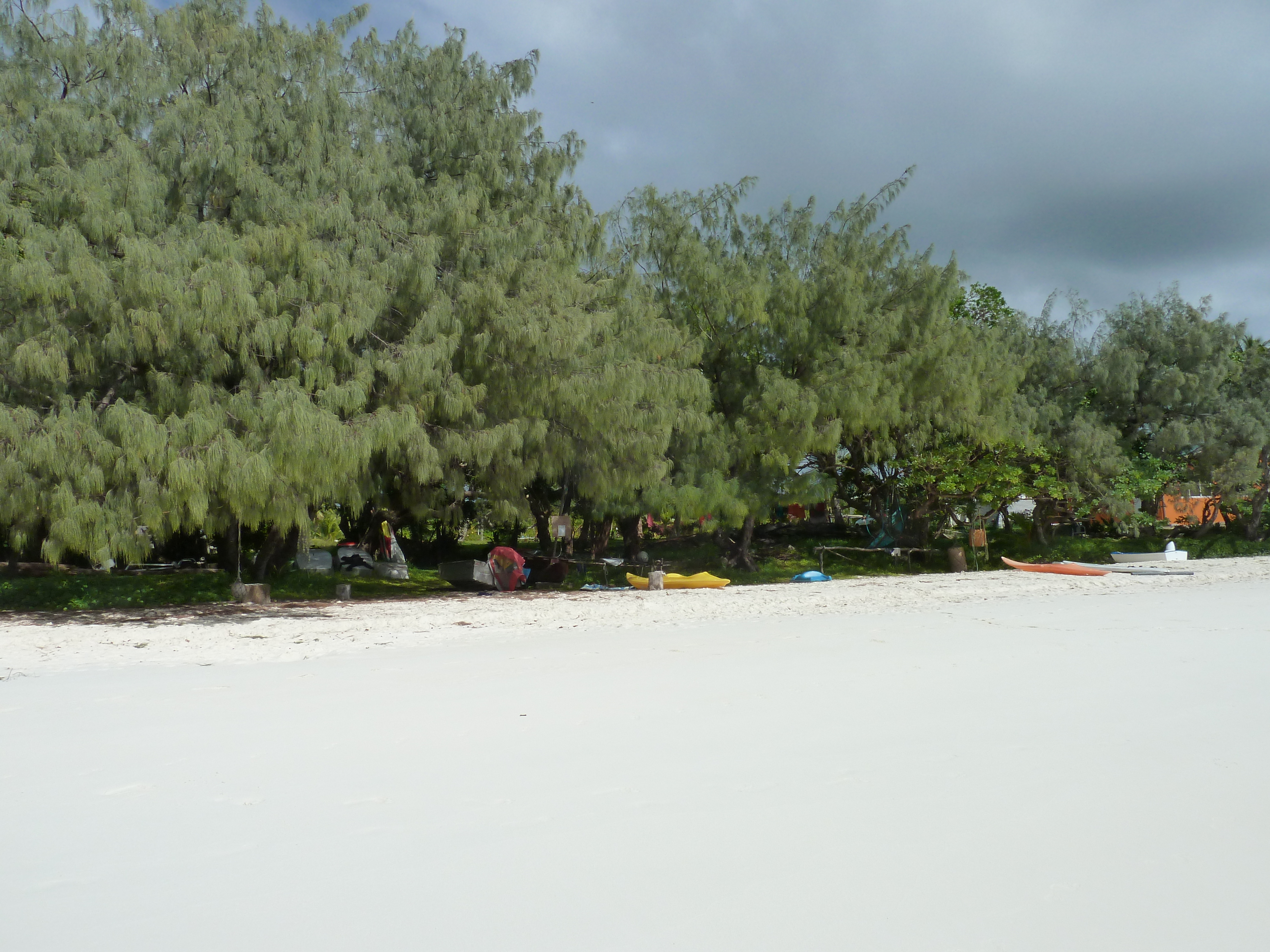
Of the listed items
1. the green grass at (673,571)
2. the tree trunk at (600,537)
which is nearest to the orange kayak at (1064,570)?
the green grass at (673,571)

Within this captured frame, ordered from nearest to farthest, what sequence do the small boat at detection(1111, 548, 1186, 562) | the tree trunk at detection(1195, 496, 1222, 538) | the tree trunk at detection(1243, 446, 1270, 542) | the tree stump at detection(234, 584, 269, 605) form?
the tree stump at detection(234, 584, 269, 605) < the small boat at detection(1111, 548, 1186, 562) < the tree trunk at detection(1243, 446, 1270, 542) < the tree trunk at detection(1195, 496, 1222, 538)

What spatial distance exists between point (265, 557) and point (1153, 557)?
15989 millimetres

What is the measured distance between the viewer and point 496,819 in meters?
3.07

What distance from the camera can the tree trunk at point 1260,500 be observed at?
69.4 feet

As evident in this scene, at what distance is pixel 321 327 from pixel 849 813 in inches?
337

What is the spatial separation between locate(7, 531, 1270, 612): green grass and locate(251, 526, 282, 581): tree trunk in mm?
230

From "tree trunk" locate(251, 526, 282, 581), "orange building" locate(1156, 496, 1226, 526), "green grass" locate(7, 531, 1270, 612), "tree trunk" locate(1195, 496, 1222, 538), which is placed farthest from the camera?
"orange building" locate(1156, 496, 1226, 526)

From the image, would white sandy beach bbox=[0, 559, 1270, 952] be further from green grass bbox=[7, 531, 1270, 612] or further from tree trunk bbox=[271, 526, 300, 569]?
tree trunk bbox=[271, 526, 300, 569]

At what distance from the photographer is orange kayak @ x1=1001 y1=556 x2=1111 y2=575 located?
15812 millimetres

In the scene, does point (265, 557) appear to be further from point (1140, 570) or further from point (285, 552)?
point (1140, 570)

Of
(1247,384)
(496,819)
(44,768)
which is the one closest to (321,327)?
(44,768)

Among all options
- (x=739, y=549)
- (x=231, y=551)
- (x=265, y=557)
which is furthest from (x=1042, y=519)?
(x=231, y=551)

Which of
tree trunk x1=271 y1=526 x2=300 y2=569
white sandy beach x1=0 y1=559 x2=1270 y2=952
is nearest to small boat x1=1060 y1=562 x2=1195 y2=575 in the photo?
white sandy beach x1=0 y1=559 x2=1270 y2=952

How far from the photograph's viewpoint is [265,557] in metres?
13.9
